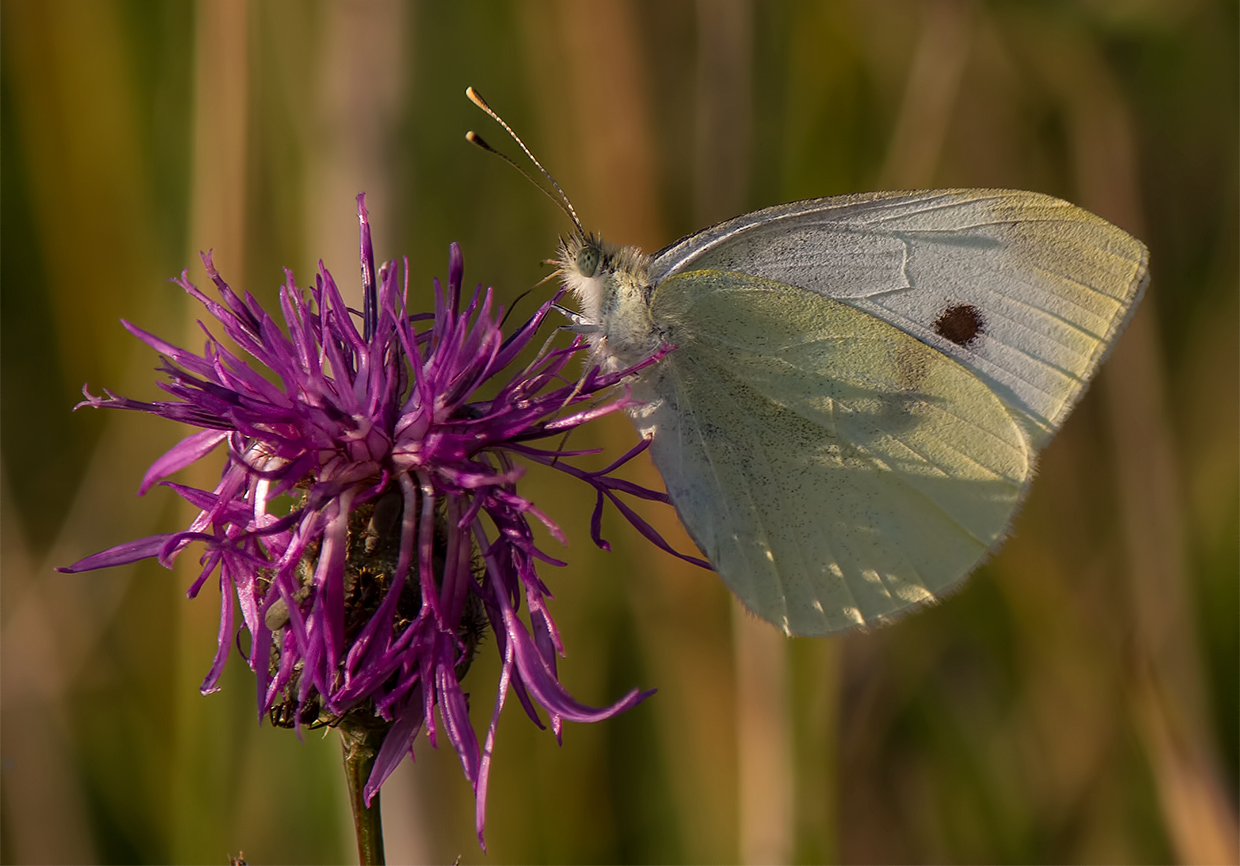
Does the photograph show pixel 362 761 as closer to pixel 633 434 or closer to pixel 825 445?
pixel 825 445

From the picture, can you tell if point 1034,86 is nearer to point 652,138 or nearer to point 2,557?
point 652,138

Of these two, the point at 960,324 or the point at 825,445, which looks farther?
the point at 960,324

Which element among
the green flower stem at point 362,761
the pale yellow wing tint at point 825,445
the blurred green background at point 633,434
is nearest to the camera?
the green flower stem at point 362,761

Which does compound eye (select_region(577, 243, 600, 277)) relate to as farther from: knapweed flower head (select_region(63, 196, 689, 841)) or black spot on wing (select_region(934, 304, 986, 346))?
black spot on wing (select_region(934, 304, 986, 346))

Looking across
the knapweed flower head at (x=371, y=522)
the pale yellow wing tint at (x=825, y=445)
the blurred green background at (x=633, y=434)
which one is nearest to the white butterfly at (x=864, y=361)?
the pale yellow wing tint at (x=825, y=445)

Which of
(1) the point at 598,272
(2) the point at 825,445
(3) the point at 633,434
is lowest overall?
(2) the point at 825,445

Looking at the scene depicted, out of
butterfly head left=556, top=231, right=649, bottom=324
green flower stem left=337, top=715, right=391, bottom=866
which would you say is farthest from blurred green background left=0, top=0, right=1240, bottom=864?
green flower stem left=337, top=715, right=391, bottom=866

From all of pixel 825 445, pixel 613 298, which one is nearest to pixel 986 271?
pixel 825 445

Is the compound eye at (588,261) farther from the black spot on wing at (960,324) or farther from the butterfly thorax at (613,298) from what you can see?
the black spot on wing at (960,324)
